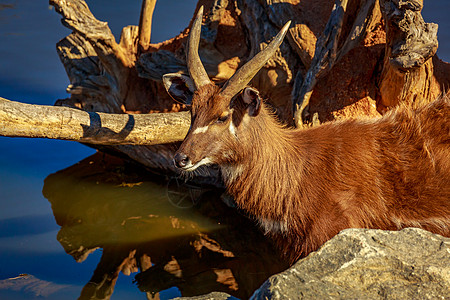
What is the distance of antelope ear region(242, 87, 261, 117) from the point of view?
355 centimetres

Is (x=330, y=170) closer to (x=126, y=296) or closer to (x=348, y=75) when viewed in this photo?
(x=126, y=296)

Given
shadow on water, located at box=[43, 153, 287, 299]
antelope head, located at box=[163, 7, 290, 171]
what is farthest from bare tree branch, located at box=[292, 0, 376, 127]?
antelope head, located at box=[163, 7, 290, 171]

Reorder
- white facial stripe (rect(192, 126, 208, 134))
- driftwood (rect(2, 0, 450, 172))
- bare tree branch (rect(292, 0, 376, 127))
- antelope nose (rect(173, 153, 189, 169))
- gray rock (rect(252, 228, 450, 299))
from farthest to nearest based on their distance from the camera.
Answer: bare tree branch (rect(292, 0, 376, 127)), driftwood (rect(2, 0, 450, 172)), white facial stripe (rect(192, 126, 208, 134)), antelope nose (rect(173, 153, 189, 169)), gray rock (rect(252, 228, 450, 299))

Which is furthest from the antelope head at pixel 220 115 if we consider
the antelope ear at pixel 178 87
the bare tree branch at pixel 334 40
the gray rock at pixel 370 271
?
the bare tree branch at pixel 334 40

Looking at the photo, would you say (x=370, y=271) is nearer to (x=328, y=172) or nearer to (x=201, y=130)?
(x=328, y=172)

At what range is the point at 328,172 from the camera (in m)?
3.82

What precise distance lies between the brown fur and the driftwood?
1.36 metres

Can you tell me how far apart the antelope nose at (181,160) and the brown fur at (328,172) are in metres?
0.09

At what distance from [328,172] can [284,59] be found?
3028 mm

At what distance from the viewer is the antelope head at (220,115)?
3.54 metres

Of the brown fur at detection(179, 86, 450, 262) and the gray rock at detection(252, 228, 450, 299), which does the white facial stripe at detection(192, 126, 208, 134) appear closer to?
the brown fur at detection(179, 86, 450, 262)

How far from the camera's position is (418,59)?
4.73 meters

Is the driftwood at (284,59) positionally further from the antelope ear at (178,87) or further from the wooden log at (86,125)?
the antelope ear at (178,87)

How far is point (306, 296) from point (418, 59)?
3.53m
